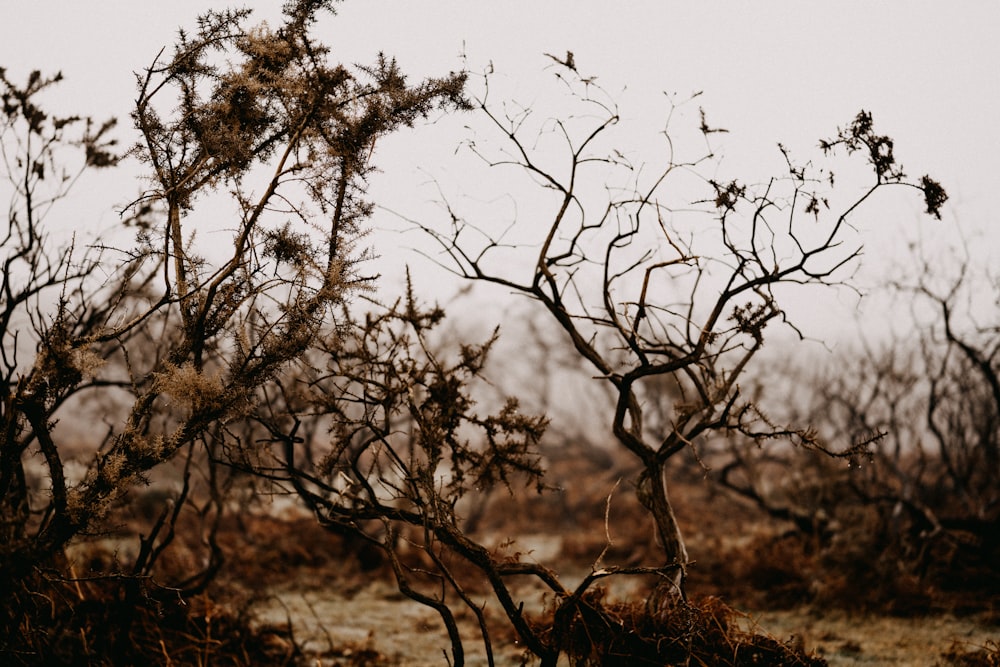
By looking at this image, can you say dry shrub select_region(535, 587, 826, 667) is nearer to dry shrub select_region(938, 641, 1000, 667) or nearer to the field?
the field

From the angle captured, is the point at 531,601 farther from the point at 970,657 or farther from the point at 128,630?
the point at 128,630

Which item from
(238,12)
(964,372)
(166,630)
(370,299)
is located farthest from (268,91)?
(964,372)

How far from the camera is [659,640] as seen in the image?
11.0 ft

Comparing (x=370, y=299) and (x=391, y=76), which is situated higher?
(x=391, y=76)

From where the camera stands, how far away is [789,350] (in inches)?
489

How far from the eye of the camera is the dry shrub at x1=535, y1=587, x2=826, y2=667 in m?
3.42

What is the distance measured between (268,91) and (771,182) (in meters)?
2.43

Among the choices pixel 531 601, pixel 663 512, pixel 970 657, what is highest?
pixel 663 512

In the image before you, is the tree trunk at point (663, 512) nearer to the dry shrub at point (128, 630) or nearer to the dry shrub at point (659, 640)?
the dry shrub at point (659, 640)

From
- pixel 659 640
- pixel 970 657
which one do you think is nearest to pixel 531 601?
pixel 970 657

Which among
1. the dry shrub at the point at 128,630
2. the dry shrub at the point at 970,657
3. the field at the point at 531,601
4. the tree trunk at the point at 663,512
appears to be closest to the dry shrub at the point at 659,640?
the field at the point at 531,601

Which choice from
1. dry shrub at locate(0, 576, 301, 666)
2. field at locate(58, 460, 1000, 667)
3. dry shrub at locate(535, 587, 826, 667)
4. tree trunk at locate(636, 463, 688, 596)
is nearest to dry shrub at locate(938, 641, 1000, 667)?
field at locate(58, 460, 1000, 667)

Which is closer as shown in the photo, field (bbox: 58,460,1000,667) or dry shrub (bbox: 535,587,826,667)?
dry shrub (bbox: 535,587,826,667)

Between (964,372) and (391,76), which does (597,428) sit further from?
(391,76)
